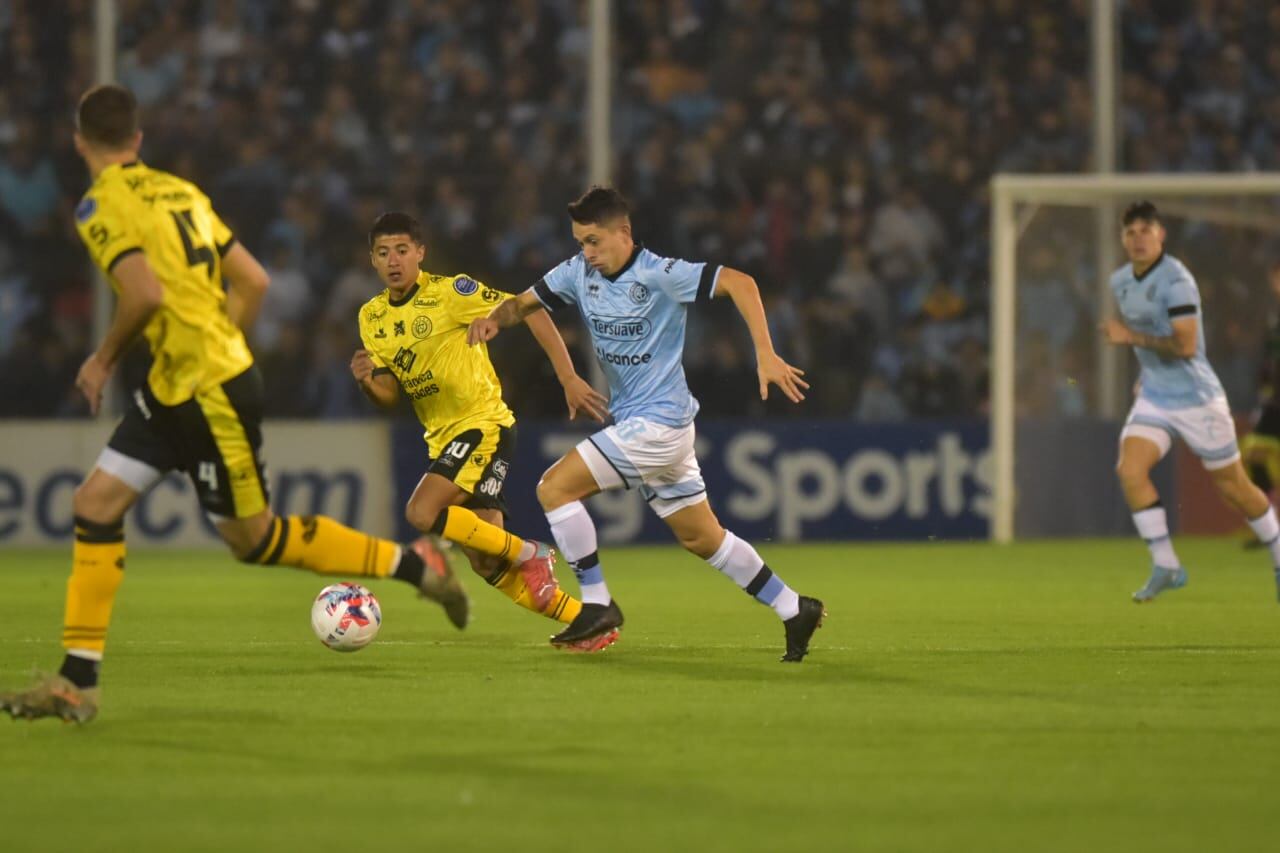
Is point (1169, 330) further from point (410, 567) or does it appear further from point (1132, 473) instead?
point (410, 567)

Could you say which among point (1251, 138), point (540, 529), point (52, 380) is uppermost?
point (1251, 138)

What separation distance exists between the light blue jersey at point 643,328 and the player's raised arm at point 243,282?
219 centimetres

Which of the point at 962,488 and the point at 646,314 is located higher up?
the point at 646,314

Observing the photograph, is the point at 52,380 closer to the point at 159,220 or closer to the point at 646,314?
the point at 646,314

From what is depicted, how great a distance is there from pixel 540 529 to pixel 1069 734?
455 inches

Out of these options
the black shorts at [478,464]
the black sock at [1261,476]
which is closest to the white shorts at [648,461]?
the black shorts at [478,464]

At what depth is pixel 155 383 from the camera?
6.71m

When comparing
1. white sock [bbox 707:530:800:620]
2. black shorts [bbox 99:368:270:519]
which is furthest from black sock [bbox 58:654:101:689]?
white sock [bbox 707:530:800:620]

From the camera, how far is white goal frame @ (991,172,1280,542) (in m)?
17.6

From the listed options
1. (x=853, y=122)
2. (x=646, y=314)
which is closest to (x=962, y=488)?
(x=853, y=122)

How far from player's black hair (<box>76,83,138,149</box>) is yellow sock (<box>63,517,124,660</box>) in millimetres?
1189

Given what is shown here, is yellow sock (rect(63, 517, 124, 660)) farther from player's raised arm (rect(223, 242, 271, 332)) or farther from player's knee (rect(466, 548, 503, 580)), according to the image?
player's knee (rect(466, 548, 503, 580))

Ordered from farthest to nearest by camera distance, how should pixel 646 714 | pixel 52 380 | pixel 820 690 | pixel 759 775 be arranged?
1. pixel 52 380
2. pixel 820 690
3. pixel 646 714
4. pixel 759 775

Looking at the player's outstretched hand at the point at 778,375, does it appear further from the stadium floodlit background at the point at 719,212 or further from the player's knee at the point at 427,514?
the stadium floodlit background at the point at 719,212
